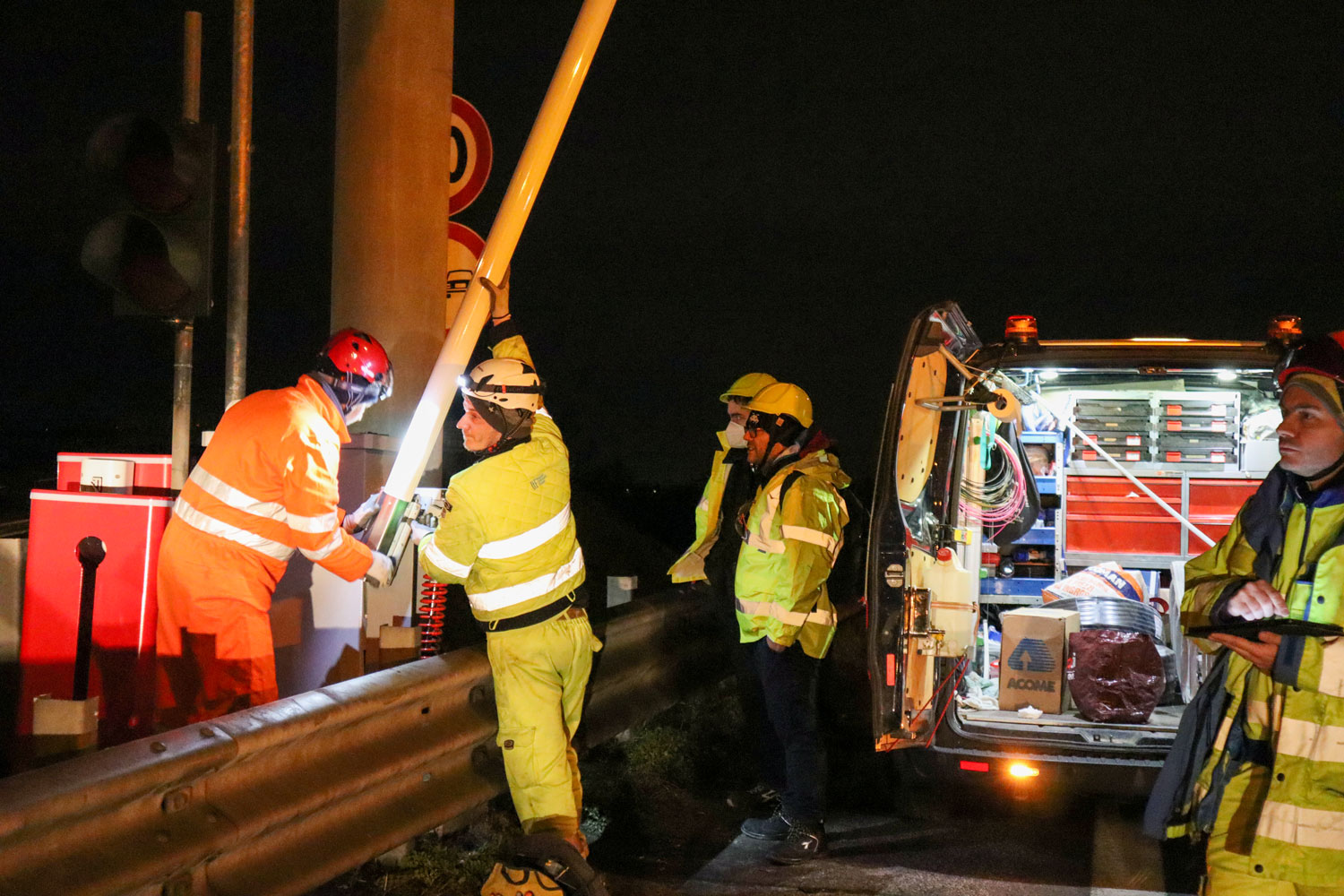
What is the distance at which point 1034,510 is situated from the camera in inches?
283

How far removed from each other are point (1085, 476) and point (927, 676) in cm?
340

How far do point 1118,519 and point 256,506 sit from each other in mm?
5636

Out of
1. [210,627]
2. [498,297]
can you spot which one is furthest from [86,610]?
[498,297]

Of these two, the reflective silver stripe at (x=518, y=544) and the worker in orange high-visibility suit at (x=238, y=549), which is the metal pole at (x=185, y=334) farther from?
the reflective silver stripe at (x=518, y=544)

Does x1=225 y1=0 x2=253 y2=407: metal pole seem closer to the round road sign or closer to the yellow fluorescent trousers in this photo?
the round road sign

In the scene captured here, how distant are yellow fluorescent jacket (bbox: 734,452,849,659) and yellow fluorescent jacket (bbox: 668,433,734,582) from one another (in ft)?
1.75

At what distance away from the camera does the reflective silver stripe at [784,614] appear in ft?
16.8

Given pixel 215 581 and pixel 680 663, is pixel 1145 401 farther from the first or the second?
pixel 215 581

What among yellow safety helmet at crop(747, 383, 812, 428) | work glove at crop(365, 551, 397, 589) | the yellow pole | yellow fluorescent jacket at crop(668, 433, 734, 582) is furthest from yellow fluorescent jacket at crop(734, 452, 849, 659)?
work glove at crop(365, 551, 397, 589)

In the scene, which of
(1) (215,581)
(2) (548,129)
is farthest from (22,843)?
(2) (548,129)

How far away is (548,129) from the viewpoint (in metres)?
4.70

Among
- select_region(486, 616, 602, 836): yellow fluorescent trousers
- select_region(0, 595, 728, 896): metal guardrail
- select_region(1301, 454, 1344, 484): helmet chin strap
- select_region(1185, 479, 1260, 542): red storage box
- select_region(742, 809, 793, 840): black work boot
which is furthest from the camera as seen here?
select_region(1185, 479, 1260, 542): red storage box

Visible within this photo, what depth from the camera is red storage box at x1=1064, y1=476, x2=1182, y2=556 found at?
25.2ft

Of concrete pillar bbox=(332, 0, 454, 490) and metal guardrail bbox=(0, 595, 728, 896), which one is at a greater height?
concrete pillar bbox=(332, 0, 454, 490)
